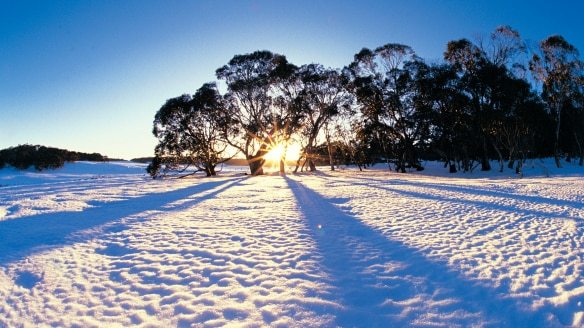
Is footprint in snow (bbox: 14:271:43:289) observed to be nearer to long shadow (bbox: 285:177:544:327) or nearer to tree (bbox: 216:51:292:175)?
long shadow (bbox: 285:177:544:327)

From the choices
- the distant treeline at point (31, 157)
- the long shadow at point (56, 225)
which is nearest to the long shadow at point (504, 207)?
the long shadow at point (56, 225)

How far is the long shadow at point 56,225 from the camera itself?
679cm

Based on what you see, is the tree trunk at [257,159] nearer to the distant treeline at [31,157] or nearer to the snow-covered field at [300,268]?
the snow-covered field at [300,268]

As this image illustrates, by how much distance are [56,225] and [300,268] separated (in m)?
7.53

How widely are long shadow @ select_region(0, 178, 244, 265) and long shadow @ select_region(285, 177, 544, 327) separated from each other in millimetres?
5998

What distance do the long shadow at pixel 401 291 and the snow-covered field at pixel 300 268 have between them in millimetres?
21

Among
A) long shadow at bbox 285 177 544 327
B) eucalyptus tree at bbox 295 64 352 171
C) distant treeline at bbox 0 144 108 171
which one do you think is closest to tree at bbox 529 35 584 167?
eucalyptus tree at bbox 295 64 352 171

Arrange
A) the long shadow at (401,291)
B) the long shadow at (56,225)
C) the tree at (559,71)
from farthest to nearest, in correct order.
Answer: the tree at (559,71) → the long shadow at (56,225) → the long shadow at (401,291)

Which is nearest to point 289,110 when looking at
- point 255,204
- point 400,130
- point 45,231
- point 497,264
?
point 400,130

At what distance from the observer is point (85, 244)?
6.94 m

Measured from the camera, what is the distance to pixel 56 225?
883 cm

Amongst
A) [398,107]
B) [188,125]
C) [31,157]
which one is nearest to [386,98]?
[398,107]

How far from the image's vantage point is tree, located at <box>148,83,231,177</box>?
3416 cm

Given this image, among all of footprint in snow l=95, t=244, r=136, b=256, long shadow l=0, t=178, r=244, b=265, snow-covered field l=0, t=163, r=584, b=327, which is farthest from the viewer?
long shadow l=0, t=178, r=244, b=265
